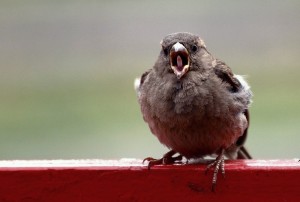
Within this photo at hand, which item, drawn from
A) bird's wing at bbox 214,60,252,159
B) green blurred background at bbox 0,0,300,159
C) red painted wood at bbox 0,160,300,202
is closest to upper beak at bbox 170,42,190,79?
bird's wing at bbox 214,60,252,159

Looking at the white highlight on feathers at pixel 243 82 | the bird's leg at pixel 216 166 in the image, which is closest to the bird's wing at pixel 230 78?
the white highlight on feathers at pixel 243 82

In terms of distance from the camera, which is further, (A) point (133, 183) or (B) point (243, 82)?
(B) point (243, 82)

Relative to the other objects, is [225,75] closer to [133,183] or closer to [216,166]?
[216,166]

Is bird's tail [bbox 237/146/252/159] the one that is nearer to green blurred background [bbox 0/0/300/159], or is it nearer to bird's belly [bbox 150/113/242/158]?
bird's belly [bbox 150/113/242/158]

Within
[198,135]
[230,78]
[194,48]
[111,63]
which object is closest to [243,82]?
[230,78]

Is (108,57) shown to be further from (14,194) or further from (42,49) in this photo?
(14,194)

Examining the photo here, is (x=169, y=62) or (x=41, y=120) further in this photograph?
(x=41, y=120)

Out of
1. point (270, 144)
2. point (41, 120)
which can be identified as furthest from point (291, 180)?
point (41, 120)
